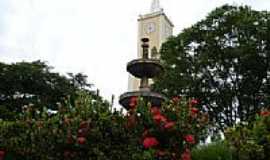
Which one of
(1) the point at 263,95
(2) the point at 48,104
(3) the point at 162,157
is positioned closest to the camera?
(3) the point at 162,157

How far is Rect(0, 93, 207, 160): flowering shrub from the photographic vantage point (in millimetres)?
7480

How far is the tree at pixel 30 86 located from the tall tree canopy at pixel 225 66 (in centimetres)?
692

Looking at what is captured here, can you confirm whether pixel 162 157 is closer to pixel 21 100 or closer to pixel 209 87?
pixel 209 87

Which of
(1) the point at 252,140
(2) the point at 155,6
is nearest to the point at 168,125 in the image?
(1) the point at 252,140

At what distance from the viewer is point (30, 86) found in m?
32.8

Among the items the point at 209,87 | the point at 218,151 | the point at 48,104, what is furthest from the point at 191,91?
the point at 218,151

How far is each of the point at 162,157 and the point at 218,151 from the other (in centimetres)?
109

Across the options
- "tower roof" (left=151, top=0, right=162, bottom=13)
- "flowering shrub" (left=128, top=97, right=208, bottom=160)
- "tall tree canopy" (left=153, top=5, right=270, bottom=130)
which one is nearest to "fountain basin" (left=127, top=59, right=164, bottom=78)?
"flowering shrub" (left=128, top=97, right=208, bottom=160)

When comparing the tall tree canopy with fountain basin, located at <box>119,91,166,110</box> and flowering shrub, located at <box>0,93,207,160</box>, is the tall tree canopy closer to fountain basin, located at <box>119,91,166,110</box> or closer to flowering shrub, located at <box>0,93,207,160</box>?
fountain basin, located at <box>119,91,166,110</box>

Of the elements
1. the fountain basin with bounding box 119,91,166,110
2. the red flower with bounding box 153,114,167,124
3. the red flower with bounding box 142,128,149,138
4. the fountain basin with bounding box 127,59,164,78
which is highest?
the fountain basin with bounding box 127,59,164,78

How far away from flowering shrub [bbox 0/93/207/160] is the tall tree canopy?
1801 centimetres

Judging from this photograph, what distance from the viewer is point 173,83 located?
26594 mm

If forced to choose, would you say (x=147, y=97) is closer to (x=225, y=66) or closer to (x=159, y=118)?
(x=159, y=118)

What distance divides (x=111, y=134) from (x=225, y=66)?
19364mm
